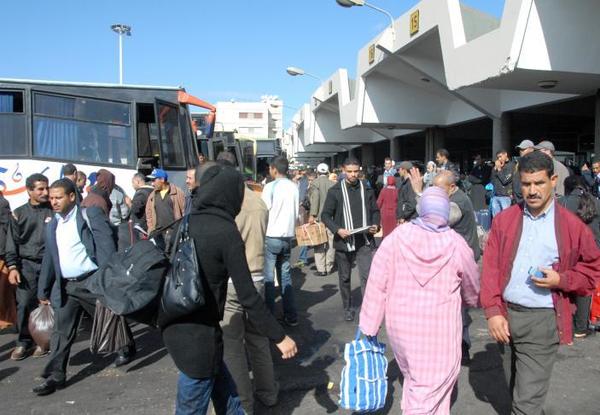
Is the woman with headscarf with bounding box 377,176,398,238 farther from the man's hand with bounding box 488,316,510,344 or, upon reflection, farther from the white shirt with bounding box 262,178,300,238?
the man's hand with bounding box 488,316,510,344

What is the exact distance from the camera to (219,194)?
8.72ft

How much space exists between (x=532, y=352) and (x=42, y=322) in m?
4.33

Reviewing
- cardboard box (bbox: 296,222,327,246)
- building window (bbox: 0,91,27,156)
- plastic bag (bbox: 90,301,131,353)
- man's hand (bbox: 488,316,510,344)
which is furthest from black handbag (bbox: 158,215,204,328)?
building window (bbox: 0,91,27,156)

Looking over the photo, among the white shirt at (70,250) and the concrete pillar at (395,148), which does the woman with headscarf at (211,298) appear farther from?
the concrete pillar at (395,148)

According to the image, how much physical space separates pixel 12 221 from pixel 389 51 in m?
13.3

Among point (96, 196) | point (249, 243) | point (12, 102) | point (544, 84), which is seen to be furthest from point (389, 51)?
point (249, 243)

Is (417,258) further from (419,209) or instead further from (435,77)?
(435,77)

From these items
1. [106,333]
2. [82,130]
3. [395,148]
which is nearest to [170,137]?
[82,130]

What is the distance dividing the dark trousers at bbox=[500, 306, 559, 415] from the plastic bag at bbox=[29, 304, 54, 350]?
413cm

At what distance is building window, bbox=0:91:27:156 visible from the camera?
8.06m

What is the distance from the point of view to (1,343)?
5672 mm

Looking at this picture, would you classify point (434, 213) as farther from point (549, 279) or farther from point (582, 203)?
point (582, 203)

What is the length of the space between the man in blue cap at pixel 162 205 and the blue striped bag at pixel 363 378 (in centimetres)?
473

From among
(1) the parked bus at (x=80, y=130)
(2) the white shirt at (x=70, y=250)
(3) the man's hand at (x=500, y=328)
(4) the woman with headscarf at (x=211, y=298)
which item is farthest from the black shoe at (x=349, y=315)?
(1) the parked bus at (x=80, y=130)
